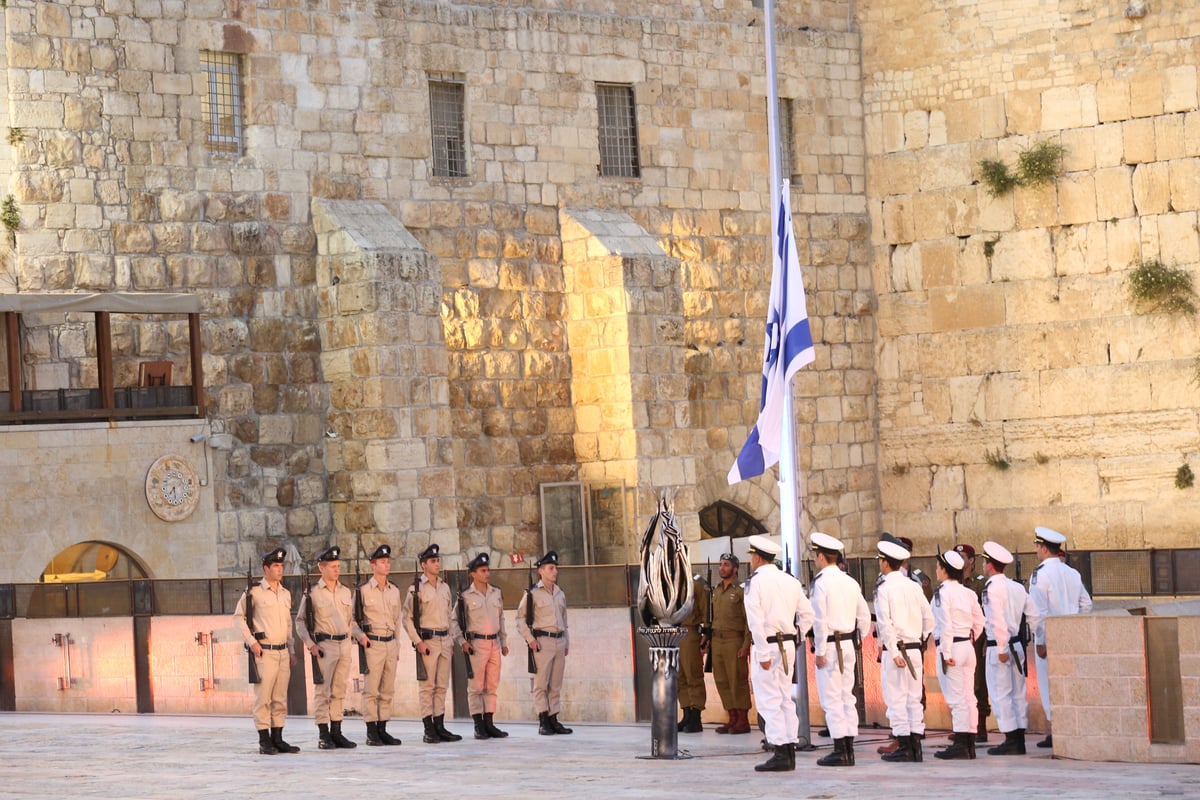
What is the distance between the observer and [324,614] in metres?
14.5

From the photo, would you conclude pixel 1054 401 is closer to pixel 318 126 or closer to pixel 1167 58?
pixel 1167 58

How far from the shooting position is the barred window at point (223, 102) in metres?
21.5

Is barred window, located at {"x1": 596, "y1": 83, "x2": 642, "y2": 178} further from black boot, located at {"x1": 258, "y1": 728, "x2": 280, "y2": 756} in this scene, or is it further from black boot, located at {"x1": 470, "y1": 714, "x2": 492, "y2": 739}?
black boot, located at {"x1": 258, "y1": 728, "x2": 280, "y2": 756}

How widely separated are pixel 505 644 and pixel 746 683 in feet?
5.80

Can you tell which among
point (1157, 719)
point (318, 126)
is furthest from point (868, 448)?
point (1157, 719)

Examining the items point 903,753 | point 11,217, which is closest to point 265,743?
point 903,753

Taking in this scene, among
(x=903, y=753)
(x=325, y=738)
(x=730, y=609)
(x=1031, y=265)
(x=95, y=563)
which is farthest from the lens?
(x=1031, y=265)

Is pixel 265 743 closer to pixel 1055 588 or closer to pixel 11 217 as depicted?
pixel 1055 588

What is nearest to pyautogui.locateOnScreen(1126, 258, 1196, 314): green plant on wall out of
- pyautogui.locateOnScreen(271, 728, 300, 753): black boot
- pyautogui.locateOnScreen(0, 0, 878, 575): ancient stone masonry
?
pyautogui.locateOnScreen(0, 0, 878, 575): ancient stone masonry

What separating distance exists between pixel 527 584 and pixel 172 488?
16.5 ft

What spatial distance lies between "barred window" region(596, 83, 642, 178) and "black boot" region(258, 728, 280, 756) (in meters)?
11.8

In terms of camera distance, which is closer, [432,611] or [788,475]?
[788,475]

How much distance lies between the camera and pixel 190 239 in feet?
68.9

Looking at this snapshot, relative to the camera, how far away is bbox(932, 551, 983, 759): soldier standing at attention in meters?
12.9
